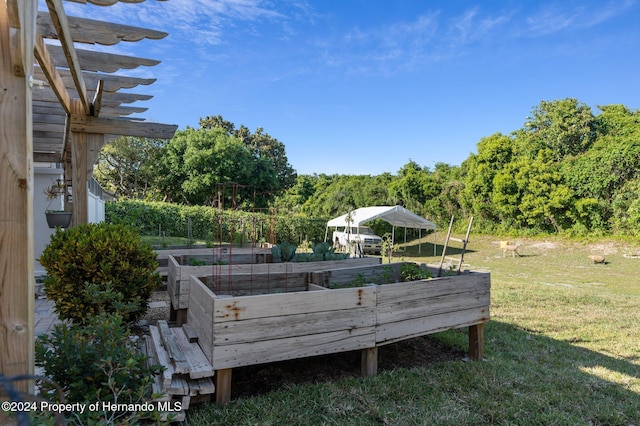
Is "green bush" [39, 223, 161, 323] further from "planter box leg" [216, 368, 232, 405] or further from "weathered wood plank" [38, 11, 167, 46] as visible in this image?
"weathered wood plank" [38, 11, 167, 46]

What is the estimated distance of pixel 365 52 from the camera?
15492mm

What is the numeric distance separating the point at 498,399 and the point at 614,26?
19598mm

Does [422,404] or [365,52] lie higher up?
[365,52]

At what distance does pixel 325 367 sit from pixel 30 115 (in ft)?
9.00

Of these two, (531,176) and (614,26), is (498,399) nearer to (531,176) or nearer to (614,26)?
(531,176)

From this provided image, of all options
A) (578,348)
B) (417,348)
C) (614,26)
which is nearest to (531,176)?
(614,26)

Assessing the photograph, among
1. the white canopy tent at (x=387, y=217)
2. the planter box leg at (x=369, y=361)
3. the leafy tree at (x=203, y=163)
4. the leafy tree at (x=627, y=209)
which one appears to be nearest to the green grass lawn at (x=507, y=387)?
the planter box leg at (x=369, y=361)

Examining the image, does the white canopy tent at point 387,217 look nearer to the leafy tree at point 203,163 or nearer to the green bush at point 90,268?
the leafy tree at point 203,163

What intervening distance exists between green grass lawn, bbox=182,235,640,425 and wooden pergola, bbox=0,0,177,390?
1161 millimetres

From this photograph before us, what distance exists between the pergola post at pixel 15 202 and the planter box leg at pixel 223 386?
106cm

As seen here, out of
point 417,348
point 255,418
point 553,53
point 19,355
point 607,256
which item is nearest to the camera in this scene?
point 19,355

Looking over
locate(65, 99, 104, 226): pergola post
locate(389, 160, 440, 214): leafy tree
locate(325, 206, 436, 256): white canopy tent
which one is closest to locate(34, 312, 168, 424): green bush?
locate(65, 99, 104, 226): pergola post

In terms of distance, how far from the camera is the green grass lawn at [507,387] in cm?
239

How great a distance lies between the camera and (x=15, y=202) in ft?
5.24
